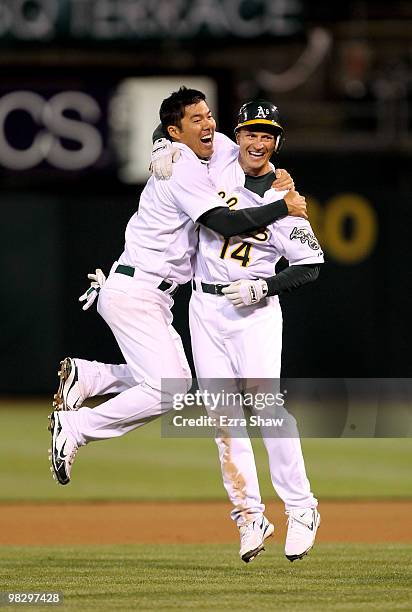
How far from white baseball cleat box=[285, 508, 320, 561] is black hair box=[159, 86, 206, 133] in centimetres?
187

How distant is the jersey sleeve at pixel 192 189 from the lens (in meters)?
6.08

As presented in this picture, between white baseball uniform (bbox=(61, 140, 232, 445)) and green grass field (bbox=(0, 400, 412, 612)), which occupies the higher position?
white baseball uniform (bbox=(61, 140, 232, 445))

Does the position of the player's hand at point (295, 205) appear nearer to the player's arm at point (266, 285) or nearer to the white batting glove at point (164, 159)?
the player's arm at point (266, 285)

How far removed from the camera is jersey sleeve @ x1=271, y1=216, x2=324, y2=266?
6.16m

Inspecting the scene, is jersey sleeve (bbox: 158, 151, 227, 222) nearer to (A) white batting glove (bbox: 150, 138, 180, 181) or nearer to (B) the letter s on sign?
(A) white batting glove (bbox: 150, 138, 180, 181)

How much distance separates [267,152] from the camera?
6238 mm

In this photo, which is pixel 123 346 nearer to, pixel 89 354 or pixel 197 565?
pixel 197 565

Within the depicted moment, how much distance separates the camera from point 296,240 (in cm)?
617

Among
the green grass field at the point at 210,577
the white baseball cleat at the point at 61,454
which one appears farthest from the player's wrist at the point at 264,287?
the green grass field at the point at 210,577

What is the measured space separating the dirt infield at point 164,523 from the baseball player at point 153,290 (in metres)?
2.03

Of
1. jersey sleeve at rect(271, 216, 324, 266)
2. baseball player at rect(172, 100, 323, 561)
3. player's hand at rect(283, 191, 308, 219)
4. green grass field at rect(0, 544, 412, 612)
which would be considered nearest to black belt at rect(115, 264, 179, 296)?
baseball player at rect(172, 100, 323, 561)

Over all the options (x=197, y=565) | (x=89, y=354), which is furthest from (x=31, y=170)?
(x=197, y=565)

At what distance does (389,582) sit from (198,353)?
4.45 ft

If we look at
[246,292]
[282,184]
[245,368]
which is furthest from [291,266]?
[245,368]
